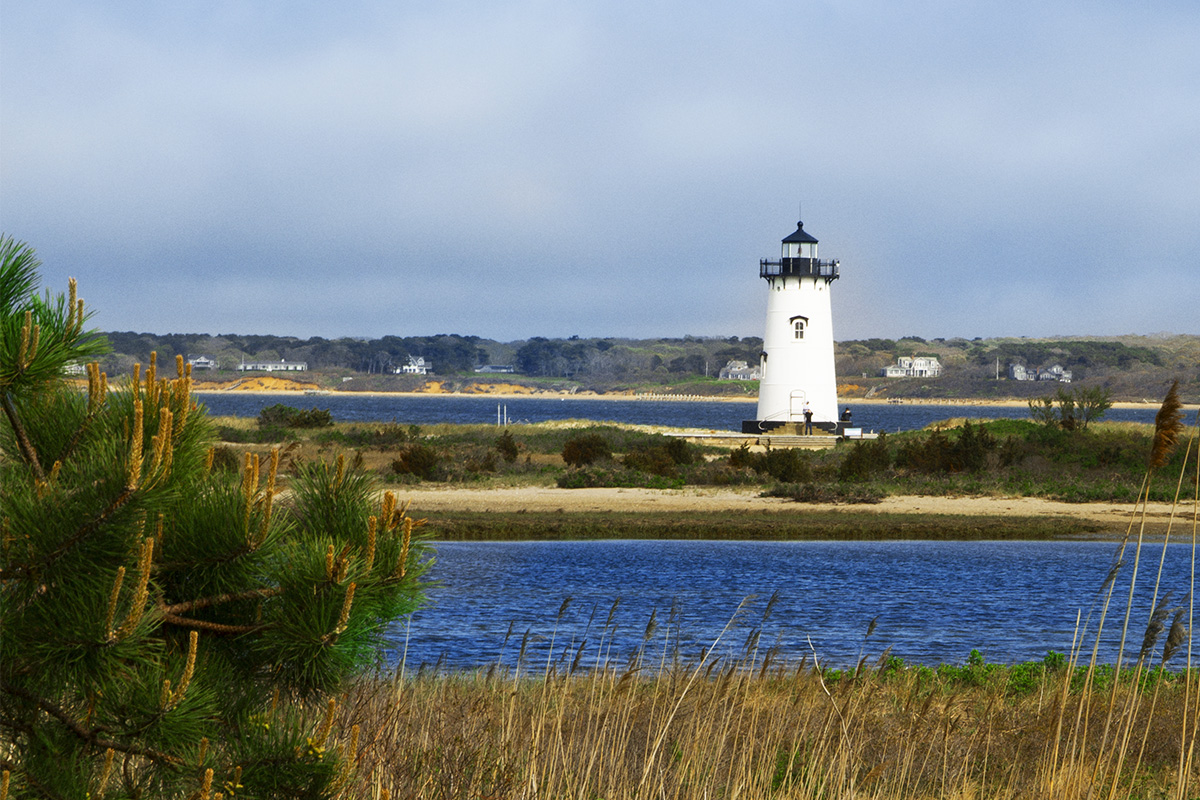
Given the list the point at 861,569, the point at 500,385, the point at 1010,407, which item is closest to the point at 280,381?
the point at 500,385

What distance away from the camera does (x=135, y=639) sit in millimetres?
2824

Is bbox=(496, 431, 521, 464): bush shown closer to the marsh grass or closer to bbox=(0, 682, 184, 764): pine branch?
the marsh grass

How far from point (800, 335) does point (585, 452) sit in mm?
12475

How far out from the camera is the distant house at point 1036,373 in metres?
168

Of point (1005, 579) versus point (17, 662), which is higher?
point (17, 662)

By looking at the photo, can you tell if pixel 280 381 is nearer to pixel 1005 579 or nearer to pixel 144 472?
pixel 1005 579

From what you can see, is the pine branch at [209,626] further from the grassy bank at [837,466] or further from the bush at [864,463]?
the bush at [864,463]

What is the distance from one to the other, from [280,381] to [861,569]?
164 m

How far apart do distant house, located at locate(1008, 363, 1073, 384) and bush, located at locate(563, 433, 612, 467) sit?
147 meters

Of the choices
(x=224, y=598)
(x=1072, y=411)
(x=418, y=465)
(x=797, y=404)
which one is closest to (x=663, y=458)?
(x=418, y=465)

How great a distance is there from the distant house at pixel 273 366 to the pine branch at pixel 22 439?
186822 millimetres

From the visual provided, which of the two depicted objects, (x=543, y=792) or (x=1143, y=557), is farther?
(x=1143, y=557)

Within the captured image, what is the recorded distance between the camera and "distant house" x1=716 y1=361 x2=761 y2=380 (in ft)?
595

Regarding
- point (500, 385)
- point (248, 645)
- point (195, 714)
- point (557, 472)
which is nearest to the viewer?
point (195, 714)
